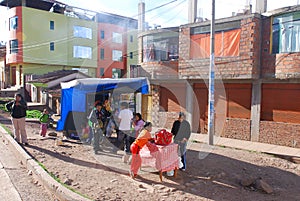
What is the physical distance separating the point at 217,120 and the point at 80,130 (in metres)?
6.25

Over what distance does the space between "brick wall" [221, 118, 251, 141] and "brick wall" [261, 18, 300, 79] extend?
217 centimetres

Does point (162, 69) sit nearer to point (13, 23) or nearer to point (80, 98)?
point (80, 98)

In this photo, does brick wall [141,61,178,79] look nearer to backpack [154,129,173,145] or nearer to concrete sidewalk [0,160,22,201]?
backpack [154,129,173,145]

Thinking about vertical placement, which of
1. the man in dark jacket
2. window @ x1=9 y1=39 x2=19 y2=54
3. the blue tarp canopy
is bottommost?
the man in dark jacket

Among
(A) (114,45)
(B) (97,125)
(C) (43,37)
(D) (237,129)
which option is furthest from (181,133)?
(A) (114,45)

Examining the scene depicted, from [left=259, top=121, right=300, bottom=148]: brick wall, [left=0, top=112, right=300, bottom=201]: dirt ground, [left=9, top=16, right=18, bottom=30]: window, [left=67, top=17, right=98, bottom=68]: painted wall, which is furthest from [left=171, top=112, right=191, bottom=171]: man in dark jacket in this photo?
[left=9, top=16, right=18, bottom=30]: window

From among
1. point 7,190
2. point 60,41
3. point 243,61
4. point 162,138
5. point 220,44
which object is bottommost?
point 7,190

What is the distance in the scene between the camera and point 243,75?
33.7 feet

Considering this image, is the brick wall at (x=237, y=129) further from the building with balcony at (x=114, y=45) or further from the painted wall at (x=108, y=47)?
the painted wall at (x=108, y=47)

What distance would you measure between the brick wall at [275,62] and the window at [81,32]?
88.0ft

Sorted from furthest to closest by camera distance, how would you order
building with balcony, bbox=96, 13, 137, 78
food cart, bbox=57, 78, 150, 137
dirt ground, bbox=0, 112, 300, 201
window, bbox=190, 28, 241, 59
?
building with balcony, bbox=96, 13, 137, 78
window, bbox=190, 28, 241, 59
food cart, bbox=57, 78, 150, 137
dirt ground, bbox=0, 112, 300, 201

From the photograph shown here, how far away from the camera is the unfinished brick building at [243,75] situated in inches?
374

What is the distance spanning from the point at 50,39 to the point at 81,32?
4194mm

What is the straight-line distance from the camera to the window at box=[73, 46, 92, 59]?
32.6m
